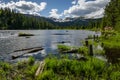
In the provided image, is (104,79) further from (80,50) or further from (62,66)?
(80,50)

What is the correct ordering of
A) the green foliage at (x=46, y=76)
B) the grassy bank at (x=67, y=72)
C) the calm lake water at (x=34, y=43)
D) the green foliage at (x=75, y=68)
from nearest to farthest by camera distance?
the green foliage at (x=46, y=76)
the grassy bank at (x=67, y=72)
the green foliage at (x=75, y=68)
the calm lake water at (x=34, y=43)

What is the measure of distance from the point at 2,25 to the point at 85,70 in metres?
187

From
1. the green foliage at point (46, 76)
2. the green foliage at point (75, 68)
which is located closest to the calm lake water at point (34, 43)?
the green foliage at point (75, 68)

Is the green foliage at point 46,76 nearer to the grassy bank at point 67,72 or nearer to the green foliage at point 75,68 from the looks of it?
the grassy bank at point 67,72

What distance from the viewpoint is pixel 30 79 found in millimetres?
15875

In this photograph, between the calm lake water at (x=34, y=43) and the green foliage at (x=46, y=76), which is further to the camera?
the calm lake water at (x=34, y=43)

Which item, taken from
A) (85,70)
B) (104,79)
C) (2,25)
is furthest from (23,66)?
(2,25)

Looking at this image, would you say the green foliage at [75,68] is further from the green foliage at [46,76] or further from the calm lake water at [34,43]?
the calm lake water at [34,43]

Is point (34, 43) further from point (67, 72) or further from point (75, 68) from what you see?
point (67, 72)

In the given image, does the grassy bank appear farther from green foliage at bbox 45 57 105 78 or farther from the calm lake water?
the calm lake water

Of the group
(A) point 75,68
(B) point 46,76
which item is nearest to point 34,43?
(A) point 75,68

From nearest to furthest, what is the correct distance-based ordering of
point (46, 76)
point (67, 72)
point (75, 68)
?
point (46, 76), point (67, 72), point (75, 68)

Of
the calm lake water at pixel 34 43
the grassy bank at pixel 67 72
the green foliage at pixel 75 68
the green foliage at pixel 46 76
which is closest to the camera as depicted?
the green foliage at pixel 46 76

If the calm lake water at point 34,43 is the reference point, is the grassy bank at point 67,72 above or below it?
above
